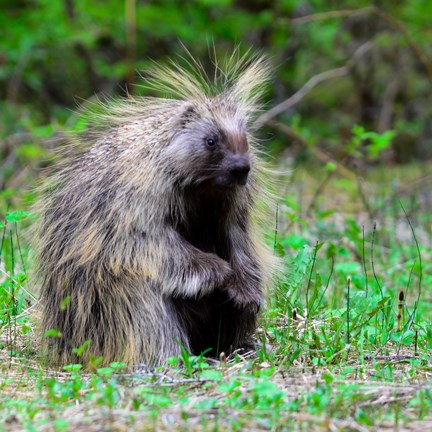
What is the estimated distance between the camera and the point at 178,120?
4992 millimetres

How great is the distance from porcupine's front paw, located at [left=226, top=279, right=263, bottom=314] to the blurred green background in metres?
6.55

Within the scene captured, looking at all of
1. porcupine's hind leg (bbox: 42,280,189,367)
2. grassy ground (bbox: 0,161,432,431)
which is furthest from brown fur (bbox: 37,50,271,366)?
grassy ground (bbox: 0,161,432,431)

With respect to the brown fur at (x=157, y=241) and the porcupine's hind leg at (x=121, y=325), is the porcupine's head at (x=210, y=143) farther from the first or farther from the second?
the porcupine's hind leg at (x=121, y=325)

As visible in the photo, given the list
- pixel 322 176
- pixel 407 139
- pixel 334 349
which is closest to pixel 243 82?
pixel 334 349

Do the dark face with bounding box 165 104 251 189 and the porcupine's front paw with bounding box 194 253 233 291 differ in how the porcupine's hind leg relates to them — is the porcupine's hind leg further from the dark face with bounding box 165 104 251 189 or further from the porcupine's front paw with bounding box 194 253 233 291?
the dark face with bounding box 165 104 251 189

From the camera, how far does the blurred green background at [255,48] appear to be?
1349 centimetres

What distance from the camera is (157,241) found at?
15.7 feet

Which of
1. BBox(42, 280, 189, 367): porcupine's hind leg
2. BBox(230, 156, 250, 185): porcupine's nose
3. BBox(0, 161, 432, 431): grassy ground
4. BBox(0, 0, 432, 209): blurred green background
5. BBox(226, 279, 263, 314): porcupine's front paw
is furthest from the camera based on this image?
BBox(0, 0, 432, 209): blurred green background

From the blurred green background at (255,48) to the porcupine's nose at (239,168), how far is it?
6.79m

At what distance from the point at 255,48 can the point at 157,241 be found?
1125 centimetres

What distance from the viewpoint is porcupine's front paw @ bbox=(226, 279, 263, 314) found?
5039 millimetres

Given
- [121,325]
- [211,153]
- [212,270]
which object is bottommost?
[121,325]

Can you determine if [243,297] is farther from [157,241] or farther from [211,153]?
[211,153]

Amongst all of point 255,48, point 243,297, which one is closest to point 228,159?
point 243,297
